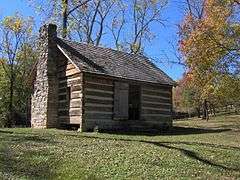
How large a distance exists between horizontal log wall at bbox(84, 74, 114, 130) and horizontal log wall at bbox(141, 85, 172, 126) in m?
2.87

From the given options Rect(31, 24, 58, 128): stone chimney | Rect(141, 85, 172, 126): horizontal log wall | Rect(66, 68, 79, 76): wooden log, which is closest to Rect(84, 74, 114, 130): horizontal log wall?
Rect(66, 68, 79, 76): wooden log

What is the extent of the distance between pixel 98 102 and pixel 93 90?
2.56 feet

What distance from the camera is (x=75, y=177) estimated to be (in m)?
12.0

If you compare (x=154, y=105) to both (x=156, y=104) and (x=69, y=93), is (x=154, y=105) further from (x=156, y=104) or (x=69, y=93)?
(x=69, y=93)

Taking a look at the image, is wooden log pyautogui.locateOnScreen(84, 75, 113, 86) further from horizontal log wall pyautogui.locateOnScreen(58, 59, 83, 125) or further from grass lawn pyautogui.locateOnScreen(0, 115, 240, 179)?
grass lawn pyautogui.locateOnScreen(0, 115, 240, 179)

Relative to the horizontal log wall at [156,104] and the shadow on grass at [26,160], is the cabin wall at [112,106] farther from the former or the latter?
the shadow on grass at [26,160]

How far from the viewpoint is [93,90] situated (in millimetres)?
25484

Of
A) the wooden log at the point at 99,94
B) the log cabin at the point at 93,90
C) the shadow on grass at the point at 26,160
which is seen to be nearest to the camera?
the shadow on grass at the point at 26,160

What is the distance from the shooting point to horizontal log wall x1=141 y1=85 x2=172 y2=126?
93.2ft

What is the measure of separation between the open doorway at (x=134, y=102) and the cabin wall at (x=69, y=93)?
4.51m

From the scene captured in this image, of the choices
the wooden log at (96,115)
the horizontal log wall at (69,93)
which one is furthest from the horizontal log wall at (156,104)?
the horizontal log wall at (69,93)

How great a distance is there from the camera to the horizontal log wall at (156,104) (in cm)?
2841

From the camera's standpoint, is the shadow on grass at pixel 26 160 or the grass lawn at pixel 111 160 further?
the grass lawn at pixel 111 160

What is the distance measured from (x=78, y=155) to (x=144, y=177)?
3.09m
